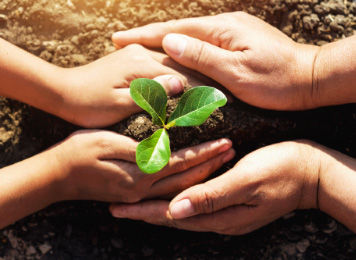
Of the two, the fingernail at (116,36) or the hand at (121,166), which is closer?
the hand at (121,166)

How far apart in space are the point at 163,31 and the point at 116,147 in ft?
1.73

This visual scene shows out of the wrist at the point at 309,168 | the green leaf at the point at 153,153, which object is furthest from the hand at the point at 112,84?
the wrist at the point at 309,168

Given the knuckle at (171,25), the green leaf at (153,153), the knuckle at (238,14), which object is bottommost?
the green leaf at (153,153)

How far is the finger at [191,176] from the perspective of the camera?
69.4 inches

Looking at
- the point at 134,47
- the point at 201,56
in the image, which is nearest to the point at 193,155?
the point at 201,56

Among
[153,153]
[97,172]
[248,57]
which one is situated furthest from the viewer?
[97,172]

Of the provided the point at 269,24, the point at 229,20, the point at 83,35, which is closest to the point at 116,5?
the point at 83,35

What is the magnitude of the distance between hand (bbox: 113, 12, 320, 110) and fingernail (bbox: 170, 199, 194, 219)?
19.1 inches

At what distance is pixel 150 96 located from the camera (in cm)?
156

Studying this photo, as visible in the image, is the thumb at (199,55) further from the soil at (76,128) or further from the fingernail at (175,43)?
the soil at (76,128)

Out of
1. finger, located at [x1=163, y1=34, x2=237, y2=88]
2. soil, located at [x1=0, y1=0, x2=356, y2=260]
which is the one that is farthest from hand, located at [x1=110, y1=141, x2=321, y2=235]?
finger, located at [x1=163, y1=34, x2=237, y2=88]

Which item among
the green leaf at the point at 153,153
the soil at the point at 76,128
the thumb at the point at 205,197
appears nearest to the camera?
the green leaf at the point at 153,153

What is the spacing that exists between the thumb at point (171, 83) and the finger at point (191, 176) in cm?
33

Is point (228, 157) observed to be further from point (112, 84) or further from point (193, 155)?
point (112, 84)
